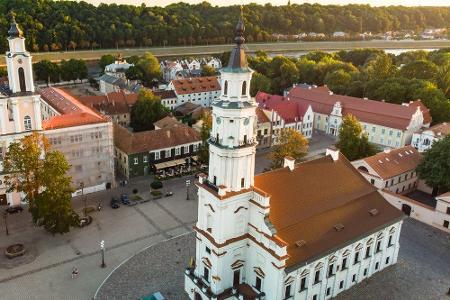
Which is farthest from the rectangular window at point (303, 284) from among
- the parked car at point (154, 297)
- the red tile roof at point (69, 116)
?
the red tile roof at point (69, 116)

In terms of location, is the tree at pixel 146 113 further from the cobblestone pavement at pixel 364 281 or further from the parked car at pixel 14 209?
the cobblestone pavement at pixel 364 281

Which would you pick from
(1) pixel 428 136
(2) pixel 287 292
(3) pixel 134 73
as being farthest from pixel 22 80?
(3) pixel 134 73

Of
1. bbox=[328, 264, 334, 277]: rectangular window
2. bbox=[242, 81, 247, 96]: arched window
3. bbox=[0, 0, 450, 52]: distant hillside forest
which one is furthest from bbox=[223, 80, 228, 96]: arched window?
bbox=[0, 0, 450, 52]: distant hillside forest

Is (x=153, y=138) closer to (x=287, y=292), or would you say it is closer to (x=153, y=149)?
(x=153, y=149)

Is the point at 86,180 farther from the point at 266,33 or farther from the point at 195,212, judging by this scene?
the point at 266,33

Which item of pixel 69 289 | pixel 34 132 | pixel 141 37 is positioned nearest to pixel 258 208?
pixel 69 289
